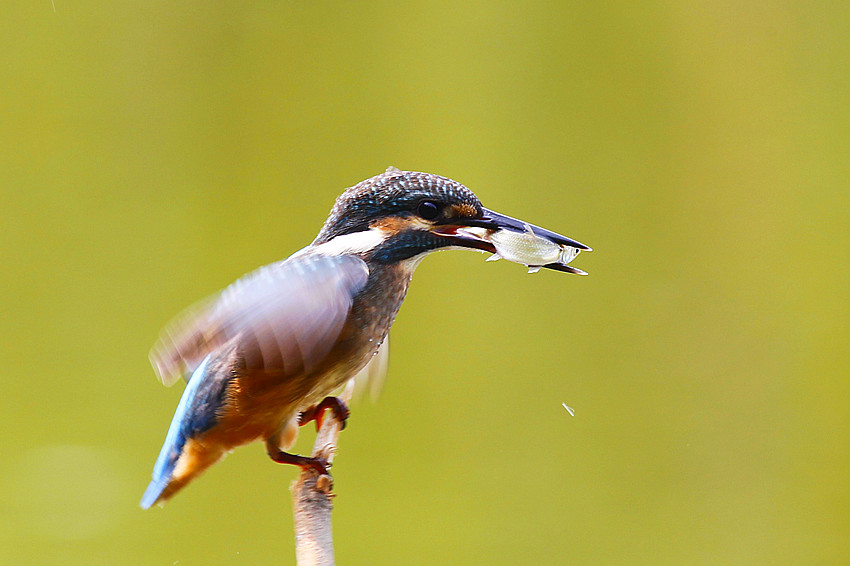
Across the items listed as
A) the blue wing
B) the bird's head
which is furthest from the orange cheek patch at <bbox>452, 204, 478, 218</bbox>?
the blue wing

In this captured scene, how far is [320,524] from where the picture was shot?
982 mm

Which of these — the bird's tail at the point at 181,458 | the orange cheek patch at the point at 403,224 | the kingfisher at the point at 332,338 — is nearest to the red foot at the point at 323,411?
the kingfisher at the point at 332,338

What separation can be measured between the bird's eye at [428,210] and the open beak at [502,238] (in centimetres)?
2

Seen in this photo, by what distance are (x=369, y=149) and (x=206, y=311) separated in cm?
136

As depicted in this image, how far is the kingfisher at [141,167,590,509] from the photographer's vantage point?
0.98 metres

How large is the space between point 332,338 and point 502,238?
276 mm

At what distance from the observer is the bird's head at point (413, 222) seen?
3.51ft

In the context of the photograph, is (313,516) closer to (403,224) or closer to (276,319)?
(276,319)

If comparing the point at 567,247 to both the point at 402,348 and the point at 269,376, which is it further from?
the point at 402,348

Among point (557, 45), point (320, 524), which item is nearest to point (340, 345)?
point (320, 524)

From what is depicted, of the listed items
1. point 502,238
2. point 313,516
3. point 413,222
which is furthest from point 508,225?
point 313,516

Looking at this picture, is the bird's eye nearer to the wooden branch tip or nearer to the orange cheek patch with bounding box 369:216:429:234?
the orange cheek patch with bounding box 369:216:429:234

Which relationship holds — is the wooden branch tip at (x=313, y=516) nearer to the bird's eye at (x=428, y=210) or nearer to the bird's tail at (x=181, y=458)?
the bird's tail at (x=181, y=458)

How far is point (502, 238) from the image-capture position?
1079 mm
